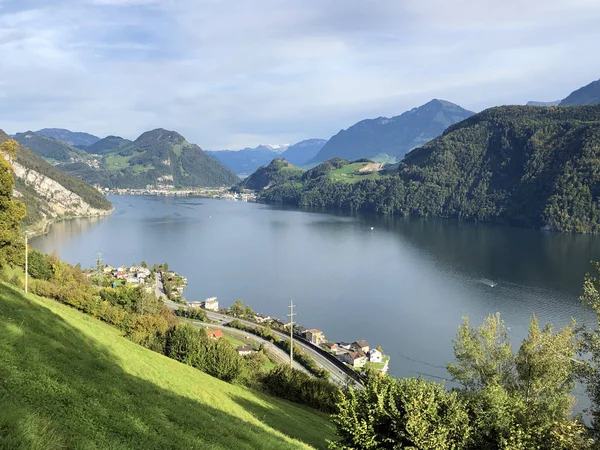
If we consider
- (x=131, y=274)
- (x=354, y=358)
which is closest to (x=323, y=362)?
(x=354, y=358)

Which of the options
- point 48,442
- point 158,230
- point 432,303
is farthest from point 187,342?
point 158,230

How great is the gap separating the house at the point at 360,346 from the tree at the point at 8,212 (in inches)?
1751

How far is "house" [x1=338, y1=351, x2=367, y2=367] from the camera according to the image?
55884 millimetres

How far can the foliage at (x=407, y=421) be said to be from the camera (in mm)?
13453

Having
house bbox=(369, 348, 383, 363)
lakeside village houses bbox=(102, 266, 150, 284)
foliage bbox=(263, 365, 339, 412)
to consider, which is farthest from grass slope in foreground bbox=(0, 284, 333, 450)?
lakeside village houses bbox=(102, 266, 150, 284)

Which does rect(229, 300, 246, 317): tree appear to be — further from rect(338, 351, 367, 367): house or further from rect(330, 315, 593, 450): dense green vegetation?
rect(330, 315, 593, 450): dense green vegetation

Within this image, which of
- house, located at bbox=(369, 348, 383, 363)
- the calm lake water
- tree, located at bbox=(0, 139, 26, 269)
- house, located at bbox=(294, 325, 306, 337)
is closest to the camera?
tree, located at bbox=(0, 139, 26, 269)

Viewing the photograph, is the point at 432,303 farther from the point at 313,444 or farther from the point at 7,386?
the point at 7,386

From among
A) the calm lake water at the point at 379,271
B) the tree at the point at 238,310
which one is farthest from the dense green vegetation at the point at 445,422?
the tree at the point at 238,310

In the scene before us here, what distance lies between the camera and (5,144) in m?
28.5

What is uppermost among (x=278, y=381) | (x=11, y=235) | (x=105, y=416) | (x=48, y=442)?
(x=11, y=235)

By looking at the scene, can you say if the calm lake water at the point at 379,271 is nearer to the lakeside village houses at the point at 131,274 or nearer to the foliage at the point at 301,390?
the lakeside village houses at the point at 131,274

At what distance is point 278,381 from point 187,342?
8076 millimetres

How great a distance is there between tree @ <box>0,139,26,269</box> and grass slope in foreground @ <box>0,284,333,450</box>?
401 inches
